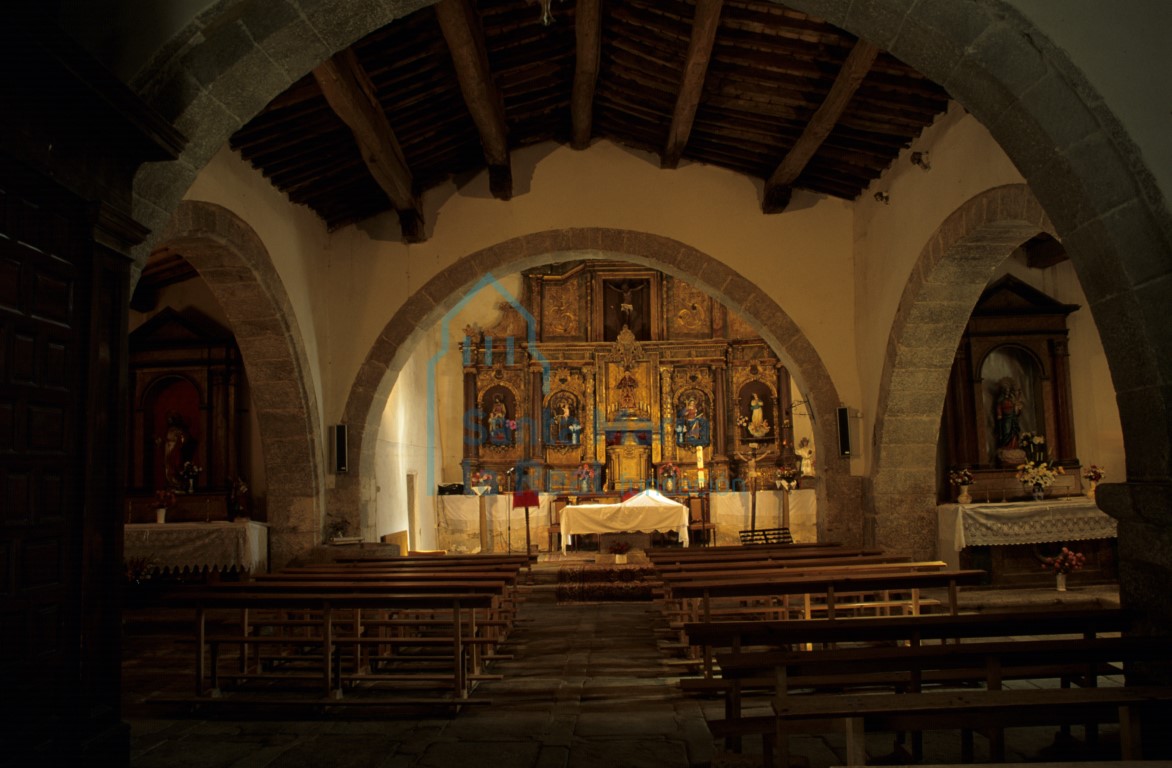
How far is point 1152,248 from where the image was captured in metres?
3.58

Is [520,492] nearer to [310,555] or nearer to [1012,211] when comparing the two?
[310,555]

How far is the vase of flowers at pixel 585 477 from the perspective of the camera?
1395 cm

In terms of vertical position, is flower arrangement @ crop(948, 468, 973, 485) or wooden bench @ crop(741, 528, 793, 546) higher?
flower arrangement @ crop(948, 468, 973, 485)

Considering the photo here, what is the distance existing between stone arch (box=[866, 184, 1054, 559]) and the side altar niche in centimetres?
545

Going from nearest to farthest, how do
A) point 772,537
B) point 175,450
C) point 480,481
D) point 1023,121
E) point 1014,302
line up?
point 1023,121 → point 175,450 → point 1014,302 → point 772,537 → point 480,481

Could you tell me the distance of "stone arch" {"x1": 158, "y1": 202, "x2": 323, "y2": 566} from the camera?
25.5 ft

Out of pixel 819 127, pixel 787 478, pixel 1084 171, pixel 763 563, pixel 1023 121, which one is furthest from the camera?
pixel 787 478

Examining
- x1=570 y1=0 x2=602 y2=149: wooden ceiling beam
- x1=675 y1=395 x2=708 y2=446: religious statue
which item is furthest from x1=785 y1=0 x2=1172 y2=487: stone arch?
x1=675 y1=395 x2=708 y2=446: religious statue

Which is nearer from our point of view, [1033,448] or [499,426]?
[1033,448]

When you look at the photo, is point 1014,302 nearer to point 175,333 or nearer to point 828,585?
point 828,585

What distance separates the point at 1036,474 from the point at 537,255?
527 centimetres

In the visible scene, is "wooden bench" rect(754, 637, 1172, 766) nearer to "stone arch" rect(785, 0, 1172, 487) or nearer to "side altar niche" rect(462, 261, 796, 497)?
"stone arch" rect(785, 0, 1172, 487)

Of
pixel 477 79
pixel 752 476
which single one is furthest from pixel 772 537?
pixel 477 79

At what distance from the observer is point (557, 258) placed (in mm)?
9461
